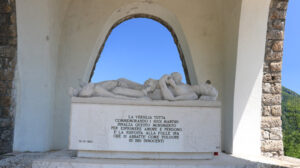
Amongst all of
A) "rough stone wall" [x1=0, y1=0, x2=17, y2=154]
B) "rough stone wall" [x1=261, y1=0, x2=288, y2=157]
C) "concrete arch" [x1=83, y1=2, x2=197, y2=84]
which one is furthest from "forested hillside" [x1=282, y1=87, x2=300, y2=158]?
"rough stone wall" [x1=0, y1=0, x2=17, y2=154]

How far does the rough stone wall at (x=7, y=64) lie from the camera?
200 inches

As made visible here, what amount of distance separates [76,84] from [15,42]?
1.34 m

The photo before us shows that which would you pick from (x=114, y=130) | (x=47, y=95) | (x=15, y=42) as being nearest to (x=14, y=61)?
(x=15, y=42)

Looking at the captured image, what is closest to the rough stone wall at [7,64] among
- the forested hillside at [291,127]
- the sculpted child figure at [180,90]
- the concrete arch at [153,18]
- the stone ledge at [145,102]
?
the concrete arch at [153,18]

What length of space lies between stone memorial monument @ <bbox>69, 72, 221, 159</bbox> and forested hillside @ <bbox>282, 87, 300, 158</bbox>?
22.0 ft

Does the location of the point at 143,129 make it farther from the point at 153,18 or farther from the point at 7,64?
the point at 153,18

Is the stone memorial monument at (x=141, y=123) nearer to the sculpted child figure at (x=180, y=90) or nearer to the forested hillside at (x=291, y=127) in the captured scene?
the sculpted child figure at (x=180, y=90)

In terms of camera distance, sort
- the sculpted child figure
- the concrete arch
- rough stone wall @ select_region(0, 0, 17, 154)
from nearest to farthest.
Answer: the sculpted child figure < rough stone wall @ select_region(0, 0, 17, 154) < the concrete arch

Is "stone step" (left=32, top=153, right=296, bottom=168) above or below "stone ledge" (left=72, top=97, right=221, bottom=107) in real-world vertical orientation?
below

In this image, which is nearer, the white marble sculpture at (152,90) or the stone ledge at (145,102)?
the stone ledge at (145,102)

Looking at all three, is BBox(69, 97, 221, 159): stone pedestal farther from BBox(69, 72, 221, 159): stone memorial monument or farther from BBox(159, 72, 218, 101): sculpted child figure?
BBox(159, 72, 218, 101): sculpted child figure

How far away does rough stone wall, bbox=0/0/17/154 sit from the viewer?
16.7 ft

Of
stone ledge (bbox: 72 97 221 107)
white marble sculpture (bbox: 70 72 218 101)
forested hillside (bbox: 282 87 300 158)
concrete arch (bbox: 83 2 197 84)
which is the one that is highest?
concrete arch (bbox: 83 2 197 84)

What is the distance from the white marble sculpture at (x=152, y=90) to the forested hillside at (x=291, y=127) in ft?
22.1
